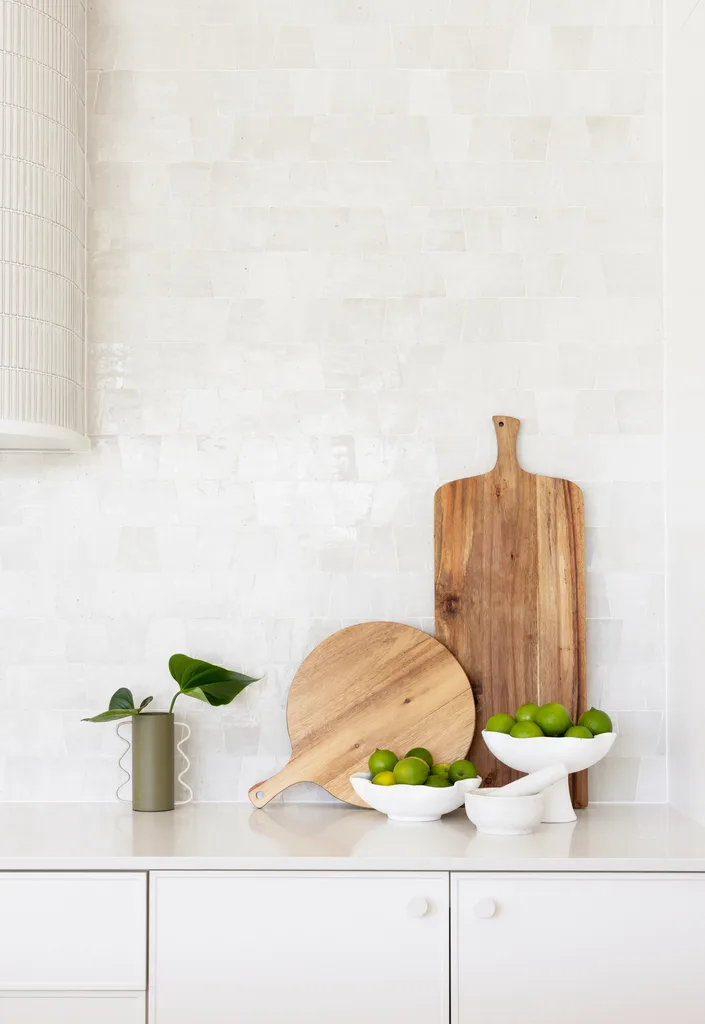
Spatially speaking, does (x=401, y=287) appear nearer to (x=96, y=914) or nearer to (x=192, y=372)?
(x=192, y=372)

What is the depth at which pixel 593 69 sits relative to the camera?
2141 mm

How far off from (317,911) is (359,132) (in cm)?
157

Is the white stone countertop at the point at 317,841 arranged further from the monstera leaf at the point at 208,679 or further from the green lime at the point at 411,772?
the monstera leaf at the point at 208,679

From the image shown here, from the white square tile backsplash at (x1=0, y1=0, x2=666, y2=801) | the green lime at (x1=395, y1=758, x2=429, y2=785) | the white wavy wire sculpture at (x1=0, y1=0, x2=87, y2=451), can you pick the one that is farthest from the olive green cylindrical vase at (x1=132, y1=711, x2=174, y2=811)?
the white wavy wire sculpture at (x1=0, y1=0, x2=87, y2=451)

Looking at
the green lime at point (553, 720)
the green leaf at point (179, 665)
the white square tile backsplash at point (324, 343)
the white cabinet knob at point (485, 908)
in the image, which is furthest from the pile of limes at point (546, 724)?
the green leaf at point (179, 665)

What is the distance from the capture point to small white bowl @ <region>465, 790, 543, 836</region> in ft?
5.60

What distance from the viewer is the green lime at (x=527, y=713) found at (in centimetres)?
186

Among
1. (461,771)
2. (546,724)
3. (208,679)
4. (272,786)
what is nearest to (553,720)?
(546,724)

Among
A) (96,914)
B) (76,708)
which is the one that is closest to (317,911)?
(96,914)

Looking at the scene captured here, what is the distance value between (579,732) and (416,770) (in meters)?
0.31

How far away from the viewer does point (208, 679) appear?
1.96m

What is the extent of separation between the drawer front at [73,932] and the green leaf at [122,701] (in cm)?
39

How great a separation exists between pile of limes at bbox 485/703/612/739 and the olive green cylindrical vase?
634mm

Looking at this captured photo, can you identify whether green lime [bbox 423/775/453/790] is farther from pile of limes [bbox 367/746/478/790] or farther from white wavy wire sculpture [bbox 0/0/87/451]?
white wavy wire sculpture [bbox 0/0/87/451]
